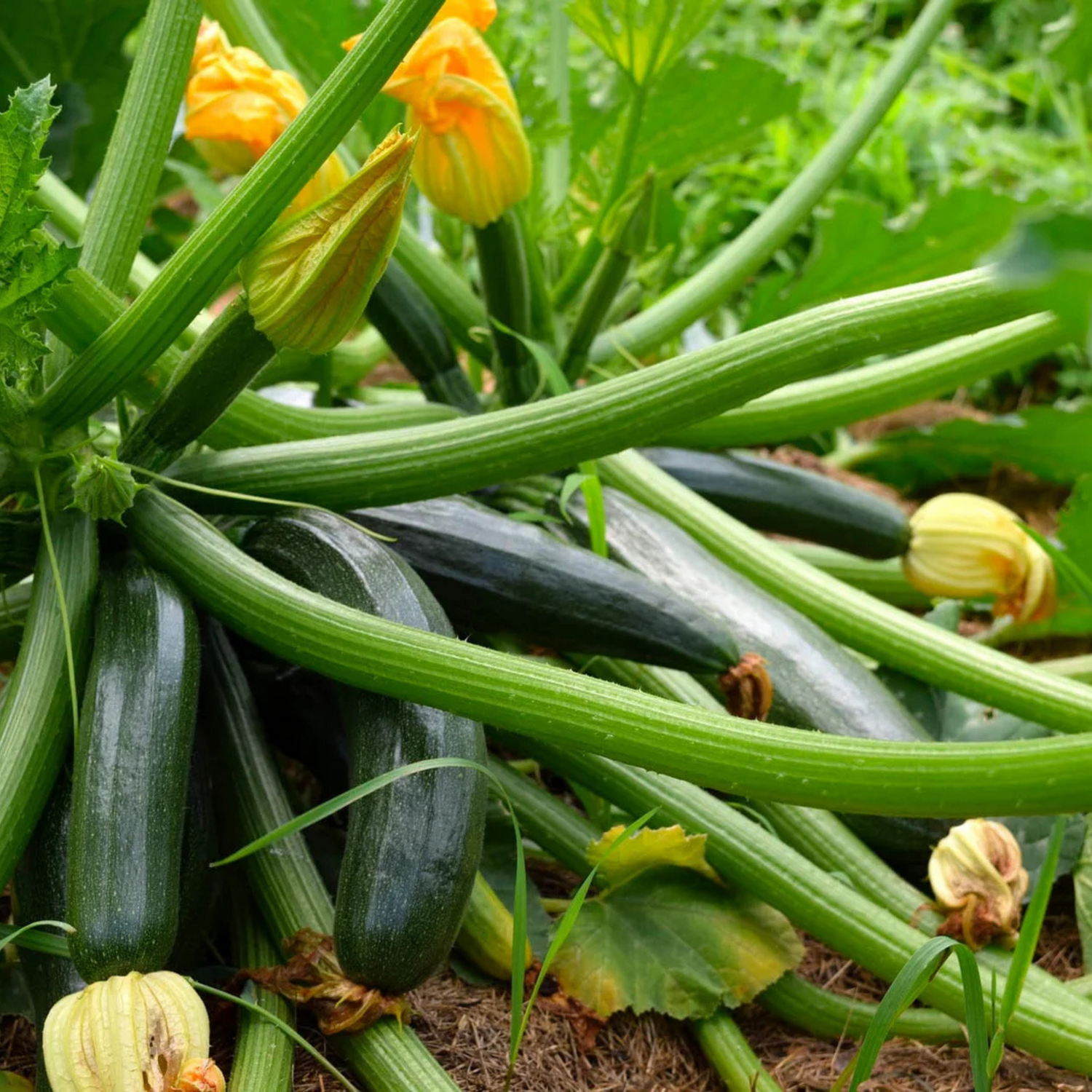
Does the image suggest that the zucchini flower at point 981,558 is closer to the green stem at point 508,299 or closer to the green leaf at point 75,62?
the green stem at point 508,299

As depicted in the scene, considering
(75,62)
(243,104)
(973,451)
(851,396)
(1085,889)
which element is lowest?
(1085,889)

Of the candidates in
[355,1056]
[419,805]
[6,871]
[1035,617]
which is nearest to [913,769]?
[419,805]

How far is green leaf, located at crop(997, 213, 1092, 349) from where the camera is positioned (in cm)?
59

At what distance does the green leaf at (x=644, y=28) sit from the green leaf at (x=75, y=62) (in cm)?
102

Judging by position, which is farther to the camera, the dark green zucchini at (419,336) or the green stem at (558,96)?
the green stem at (558,96)

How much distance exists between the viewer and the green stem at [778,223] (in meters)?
2.27

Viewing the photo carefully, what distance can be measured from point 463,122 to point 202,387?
1.93ft

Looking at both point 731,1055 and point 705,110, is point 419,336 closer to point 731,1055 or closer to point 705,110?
point 705,110

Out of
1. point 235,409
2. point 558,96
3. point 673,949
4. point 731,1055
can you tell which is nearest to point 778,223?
point 558,96

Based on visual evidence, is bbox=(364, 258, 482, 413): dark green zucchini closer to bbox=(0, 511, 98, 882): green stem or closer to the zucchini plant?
the zucchini plant

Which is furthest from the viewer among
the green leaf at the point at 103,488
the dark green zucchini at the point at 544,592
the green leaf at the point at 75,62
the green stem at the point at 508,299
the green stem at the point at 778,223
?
the green leaf at the point at 75,62

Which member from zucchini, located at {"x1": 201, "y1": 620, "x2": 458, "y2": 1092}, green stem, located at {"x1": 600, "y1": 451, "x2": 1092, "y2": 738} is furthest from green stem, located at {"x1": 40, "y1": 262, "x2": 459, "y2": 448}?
green stem, located at {"x1": 600, "y1": 451, "x2": 1092, "y2": 738}

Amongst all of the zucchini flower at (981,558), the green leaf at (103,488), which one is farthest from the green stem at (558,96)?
the green leaf at (103,488)

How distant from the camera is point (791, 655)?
69.0 inches
